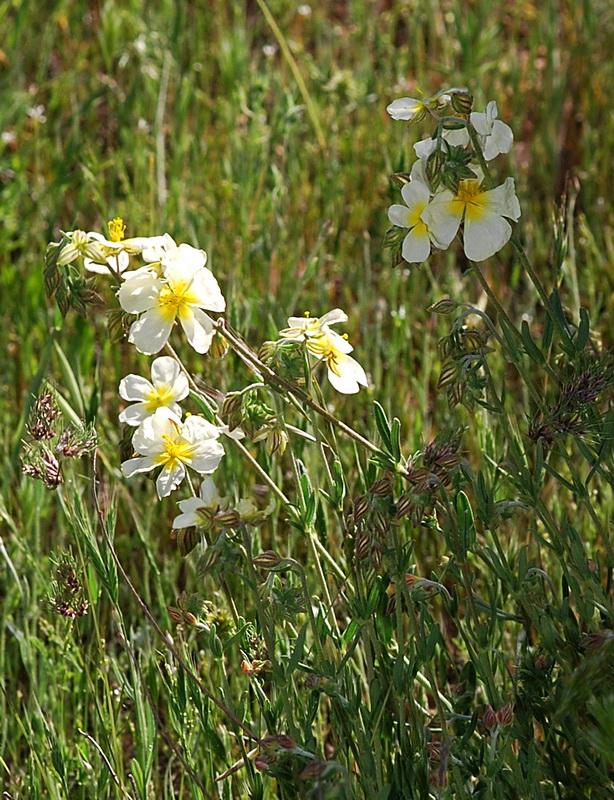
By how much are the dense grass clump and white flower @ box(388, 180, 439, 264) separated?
0.03m

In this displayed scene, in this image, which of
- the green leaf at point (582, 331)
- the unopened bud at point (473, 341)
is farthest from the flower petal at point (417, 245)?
the green leaf at point (582, 331)

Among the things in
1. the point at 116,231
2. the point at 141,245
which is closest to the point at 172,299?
the point at 141,245

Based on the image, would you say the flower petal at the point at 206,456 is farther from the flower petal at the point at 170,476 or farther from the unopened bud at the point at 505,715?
the unopened bud at the point at 505,715

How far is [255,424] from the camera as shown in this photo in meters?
1.24

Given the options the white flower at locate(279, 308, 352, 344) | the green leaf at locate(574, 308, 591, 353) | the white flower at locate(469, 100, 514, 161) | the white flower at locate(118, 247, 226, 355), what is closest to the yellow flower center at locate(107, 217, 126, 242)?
the white flower at locate(118, 247, 226, 355)

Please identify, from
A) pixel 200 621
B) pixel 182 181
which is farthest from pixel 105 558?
pixel 182 181

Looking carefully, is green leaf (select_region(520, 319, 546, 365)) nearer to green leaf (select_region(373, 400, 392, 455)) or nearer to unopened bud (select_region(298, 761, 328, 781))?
green leaf (select_region(373, 400, 392, 455))

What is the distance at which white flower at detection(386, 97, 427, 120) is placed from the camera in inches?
51.5

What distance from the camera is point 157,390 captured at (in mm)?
1251

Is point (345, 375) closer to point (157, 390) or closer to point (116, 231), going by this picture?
point (157, 390)

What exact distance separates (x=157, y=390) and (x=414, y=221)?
38cm

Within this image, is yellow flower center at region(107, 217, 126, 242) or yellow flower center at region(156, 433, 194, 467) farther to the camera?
yellow flower center at region(107, 217, 126, 242)

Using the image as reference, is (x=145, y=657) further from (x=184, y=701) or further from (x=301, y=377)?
(x=301, y=377)

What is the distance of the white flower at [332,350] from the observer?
124 cm
